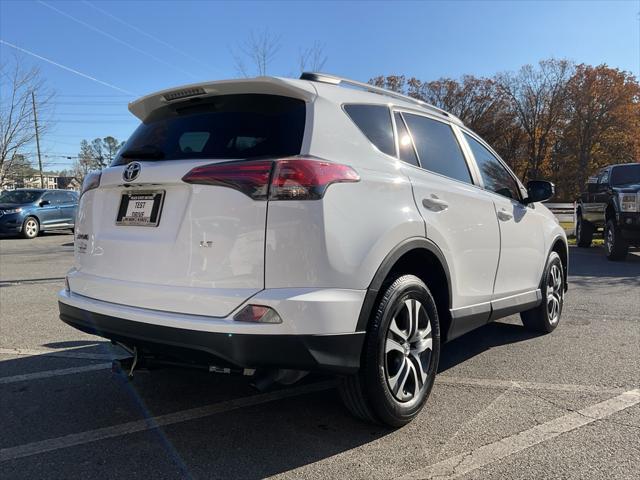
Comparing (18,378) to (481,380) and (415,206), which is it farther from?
(481,380)

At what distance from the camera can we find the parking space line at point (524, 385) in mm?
3625

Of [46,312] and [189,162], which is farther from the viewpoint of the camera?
[46,312]

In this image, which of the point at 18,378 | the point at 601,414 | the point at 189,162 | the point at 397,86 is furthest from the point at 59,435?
the point at 397,86

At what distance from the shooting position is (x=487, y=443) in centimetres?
282

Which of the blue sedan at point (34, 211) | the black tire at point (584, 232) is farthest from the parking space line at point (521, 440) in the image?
the blue sedan at point (34, 211)

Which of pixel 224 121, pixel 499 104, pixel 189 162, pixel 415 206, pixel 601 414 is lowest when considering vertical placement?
pixel 601 414

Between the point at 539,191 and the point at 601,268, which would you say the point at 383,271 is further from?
the point at 601,268

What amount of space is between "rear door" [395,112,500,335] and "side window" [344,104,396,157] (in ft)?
0.36

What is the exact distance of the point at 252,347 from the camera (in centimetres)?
242

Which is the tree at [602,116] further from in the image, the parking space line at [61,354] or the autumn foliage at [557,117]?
the parking space line at [61,354]

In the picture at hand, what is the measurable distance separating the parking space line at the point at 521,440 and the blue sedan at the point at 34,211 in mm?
17216

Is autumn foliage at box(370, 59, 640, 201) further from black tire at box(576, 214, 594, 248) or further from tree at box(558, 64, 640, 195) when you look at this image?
black tire at box(576, 214, 594, 248)

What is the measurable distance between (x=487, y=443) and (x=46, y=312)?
5.01 metres

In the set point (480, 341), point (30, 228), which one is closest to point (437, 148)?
point (480, 341)
